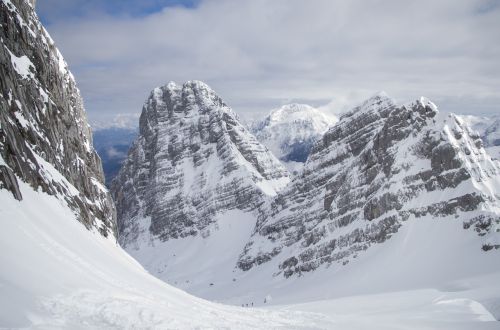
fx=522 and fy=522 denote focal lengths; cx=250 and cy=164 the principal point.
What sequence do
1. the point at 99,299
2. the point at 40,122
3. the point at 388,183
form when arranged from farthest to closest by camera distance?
the point at 388,183 < the point at 40,122 < the point at 99,299

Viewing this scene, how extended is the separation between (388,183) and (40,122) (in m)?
100

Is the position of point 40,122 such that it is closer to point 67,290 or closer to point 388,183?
point 67,290

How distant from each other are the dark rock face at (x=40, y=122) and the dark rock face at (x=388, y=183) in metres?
78.4

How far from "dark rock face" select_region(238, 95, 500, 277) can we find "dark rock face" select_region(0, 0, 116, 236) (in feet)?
257

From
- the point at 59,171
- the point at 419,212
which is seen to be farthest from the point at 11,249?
the point at 419,212

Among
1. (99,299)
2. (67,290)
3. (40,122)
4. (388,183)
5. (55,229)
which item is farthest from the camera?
(388,183)

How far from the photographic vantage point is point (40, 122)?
207ft

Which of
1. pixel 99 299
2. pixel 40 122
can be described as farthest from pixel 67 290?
pixel 40 122

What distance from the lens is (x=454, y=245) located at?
120062mm

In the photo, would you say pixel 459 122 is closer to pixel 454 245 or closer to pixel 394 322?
pixel 454 245

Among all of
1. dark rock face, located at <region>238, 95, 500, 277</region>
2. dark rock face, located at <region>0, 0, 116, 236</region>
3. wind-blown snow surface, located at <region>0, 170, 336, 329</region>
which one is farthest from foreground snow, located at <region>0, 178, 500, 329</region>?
dark rock face, located at <region>238, 95, 500, 277</region>

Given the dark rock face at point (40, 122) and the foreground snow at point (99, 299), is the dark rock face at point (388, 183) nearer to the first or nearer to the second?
the foreground snow at point (99, 299)

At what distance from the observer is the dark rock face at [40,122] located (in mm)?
49156

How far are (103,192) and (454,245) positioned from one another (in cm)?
7981
